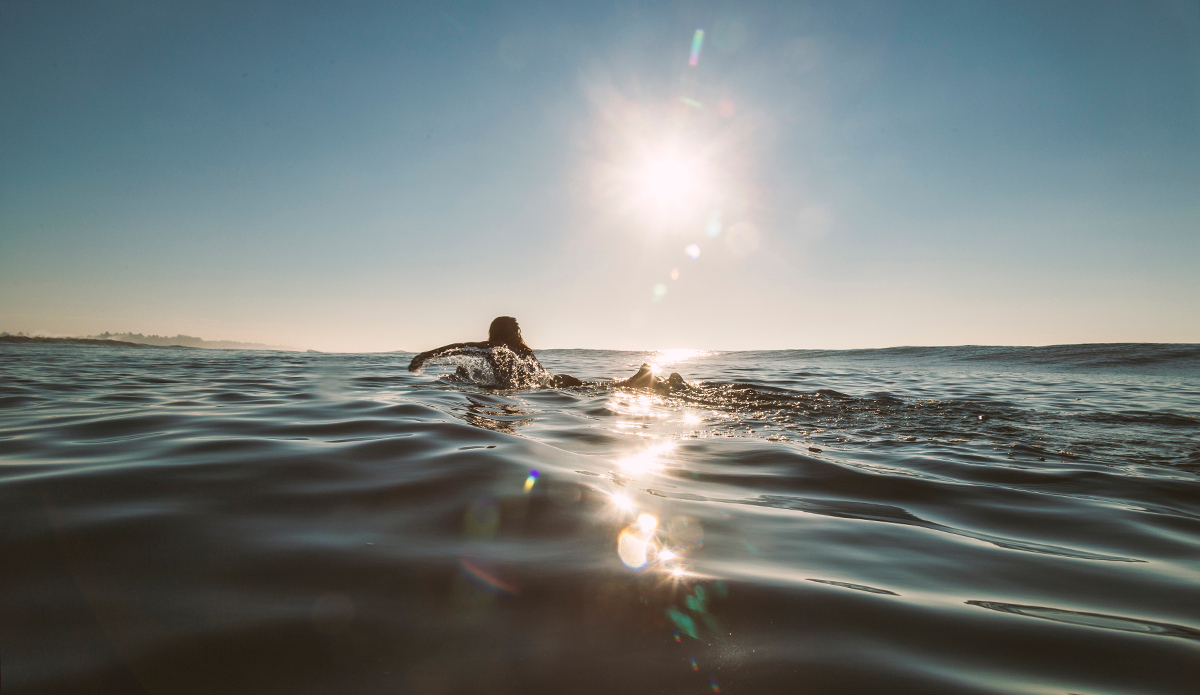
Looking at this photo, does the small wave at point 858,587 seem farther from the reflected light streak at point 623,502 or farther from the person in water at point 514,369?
the person in water at point 514,369

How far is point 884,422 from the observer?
242 inches

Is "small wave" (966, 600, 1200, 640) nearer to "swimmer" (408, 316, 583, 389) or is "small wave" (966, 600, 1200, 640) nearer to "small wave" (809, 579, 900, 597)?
"small wave" (809, 579, 900, 597)

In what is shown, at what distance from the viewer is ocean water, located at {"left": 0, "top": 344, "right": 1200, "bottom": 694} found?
118 centimetres

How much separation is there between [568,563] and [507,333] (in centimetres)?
898

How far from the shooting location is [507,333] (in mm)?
10516

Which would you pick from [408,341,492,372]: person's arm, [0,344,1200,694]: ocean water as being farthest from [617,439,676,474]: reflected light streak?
[408,341,492,372]: person's arm

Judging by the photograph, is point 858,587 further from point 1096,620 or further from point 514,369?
point 514,369

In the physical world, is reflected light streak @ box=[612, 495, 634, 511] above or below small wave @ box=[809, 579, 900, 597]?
above

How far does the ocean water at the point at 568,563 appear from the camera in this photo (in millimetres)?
1185

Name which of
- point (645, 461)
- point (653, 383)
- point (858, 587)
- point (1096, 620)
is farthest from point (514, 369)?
point (1096, 620)

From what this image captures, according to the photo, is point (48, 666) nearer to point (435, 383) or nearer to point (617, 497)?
point (617, 497)

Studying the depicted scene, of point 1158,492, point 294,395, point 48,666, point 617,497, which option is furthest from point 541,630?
point 294,395

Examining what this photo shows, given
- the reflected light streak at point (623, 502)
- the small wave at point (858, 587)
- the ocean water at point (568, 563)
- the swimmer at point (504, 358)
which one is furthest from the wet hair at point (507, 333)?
the small wave at point (858, 587)

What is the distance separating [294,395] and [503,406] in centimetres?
297
